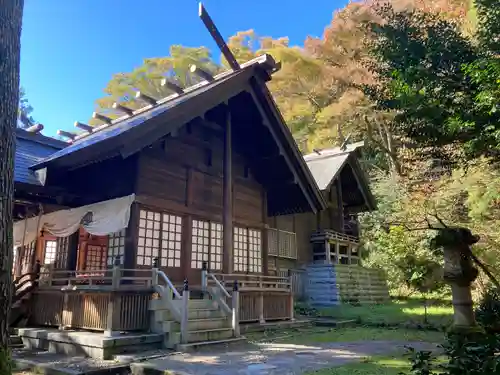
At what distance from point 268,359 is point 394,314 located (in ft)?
30.9

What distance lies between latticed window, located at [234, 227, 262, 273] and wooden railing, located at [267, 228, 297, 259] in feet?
9.44

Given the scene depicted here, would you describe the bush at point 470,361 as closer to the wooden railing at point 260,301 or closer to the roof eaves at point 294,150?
the wooden railing at point 260,301

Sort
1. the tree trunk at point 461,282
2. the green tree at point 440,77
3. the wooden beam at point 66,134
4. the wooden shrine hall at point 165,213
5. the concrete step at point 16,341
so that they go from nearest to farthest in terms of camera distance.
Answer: the tree trunk at point 461,282, the green tree at point 440,77, the wooden shrine hall at point 165,213, the concrete step at point 16,341, the wooden beam at point 66,134

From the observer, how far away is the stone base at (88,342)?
8.28 meters

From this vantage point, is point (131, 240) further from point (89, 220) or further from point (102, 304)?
point (102, 304)

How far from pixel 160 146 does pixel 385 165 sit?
22.0 meters

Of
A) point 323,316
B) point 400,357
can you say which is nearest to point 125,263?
point 400,357

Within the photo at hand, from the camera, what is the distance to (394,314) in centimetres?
1571

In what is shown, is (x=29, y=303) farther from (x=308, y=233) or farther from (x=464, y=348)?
(x=308, y=233)

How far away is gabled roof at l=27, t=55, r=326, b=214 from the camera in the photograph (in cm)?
974

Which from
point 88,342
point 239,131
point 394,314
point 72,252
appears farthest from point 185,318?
point 394,314

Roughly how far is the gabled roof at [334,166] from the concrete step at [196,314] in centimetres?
1095

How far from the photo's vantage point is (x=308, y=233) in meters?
21.3

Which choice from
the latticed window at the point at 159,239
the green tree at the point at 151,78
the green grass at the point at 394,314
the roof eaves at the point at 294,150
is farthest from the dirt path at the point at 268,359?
the green tree at the point at 151,78
